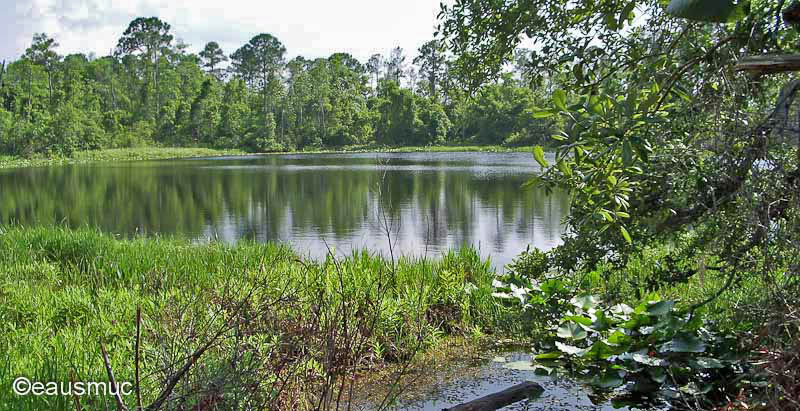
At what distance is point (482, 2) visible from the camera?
381 cm

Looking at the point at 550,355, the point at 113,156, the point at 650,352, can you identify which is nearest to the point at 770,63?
the point at 650,352

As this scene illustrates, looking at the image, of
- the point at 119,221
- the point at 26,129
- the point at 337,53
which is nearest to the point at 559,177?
the point at 119,221

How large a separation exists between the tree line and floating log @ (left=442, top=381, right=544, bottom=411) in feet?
148

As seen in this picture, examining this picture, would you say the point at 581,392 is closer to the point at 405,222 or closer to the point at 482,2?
the point at 482,2

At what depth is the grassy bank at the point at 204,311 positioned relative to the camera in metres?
2.84

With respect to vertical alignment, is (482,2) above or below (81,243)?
above

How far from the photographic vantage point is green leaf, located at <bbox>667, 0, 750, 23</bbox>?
1547 millimetres

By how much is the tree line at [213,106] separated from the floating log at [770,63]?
46.9m

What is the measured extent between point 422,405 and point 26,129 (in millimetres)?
48982

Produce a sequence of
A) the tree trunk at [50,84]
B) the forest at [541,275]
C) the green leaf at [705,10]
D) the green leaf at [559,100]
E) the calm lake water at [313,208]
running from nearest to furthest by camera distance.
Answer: the green leaf at [705,10]
the green leaf at [559,100]
the forest at [541,275]
the calm lake water at [313,208]
the tree trunk at [50,84]

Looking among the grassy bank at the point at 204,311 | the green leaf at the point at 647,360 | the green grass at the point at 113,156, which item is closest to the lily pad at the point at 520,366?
the grassy bank at the point at 204,311

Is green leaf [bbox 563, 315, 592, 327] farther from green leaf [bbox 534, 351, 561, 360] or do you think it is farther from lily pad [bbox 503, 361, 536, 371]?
Answer: lily pad [bbox 503, 361, 536, 371]

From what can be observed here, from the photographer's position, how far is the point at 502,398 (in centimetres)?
357

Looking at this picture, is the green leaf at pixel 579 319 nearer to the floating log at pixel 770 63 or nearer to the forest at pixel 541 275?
the forest at pixel 541 275
